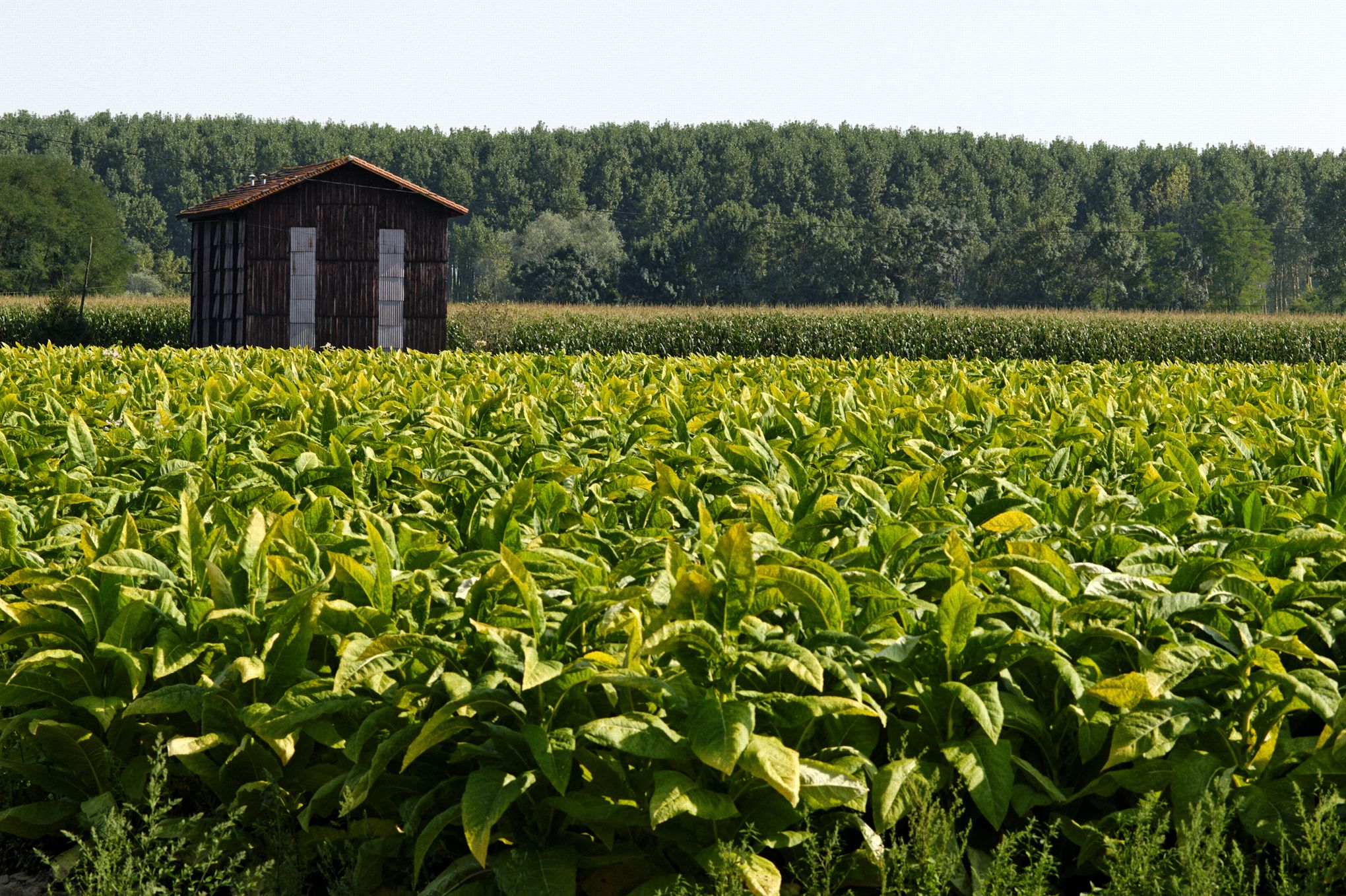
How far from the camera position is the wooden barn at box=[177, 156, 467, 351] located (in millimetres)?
26438

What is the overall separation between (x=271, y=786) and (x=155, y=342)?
3987cm

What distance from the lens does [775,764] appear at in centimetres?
204

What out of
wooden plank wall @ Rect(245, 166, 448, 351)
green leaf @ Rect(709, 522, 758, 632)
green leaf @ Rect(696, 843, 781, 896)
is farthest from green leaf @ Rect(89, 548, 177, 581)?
wooden plank wall @ Rect(245, 166, 448, 351)

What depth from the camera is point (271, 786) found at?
2480mm

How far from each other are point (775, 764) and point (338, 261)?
26.3 metres

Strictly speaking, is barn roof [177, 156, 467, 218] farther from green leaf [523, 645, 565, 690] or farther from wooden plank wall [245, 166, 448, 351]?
green leaf [523, 645, 565, 690]

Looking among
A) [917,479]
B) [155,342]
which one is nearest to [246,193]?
[155,342]

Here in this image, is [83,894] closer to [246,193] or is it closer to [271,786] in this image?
[271,786]

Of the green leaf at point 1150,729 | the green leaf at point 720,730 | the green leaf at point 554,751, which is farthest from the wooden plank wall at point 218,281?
the green leaf at point 1150,729

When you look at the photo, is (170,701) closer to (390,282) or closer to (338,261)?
(390,282)

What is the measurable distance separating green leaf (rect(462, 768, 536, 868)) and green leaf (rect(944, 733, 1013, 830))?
792 mm

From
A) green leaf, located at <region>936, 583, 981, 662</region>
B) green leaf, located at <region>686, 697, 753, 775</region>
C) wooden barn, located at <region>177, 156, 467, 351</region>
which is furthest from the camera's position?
wooden barn, located at <region>177, 156, 467, 351</region>

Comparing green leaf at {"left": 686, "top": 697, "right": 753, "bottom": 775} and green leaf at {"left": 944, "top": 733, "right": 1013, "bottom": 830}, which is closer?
green leaf at {"left": 686, "top": 697, "right": 753, "bottom": 775}

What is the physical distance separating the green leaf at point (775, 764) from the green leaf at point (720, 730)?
20 millimetres
